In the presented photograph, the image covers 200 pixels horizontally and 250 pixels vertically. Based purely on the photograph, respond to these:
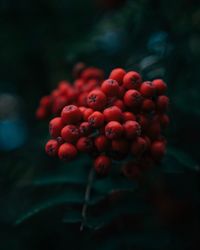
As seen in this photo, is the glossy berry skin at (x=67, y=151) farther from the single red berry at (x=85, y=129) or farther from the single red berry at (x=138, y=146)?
the single red berry at (x=138, y=146)

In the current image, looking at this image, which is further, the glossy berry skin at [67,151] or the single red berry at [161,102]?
the single red berry at [161,102]

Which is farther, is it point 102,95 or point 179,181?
point 179,181

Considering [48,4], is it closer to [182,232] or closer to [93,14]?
[93,14]

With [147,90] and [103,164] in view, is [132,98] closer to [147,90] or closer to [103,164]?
[147,90]

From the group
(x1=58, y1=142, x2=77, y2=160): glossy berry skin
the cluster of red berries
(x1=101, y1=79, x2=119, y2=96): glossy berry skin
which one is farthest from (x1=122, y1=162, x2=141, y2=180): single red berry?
(x1=101, y1=79, x2=119, y2=96): glossy berry skin

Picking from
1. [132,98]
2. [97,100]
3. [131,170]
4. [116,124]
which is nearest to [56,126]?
[97,100]

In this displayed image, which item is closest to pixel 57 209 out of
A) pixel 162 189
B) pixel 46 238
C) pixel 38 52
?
pixel 46 238

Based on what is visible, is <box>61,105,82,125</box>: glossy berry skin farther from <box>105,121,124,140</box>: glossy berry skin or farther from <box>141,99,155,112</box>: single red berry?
<box>141,99,155,112</box>: single red berry

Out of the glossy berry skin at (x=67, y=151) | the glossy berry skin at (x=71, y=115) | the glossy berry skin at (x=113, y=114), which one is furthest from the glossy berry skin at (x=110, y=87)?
the glossy berry skin at (x=67, y=151)
